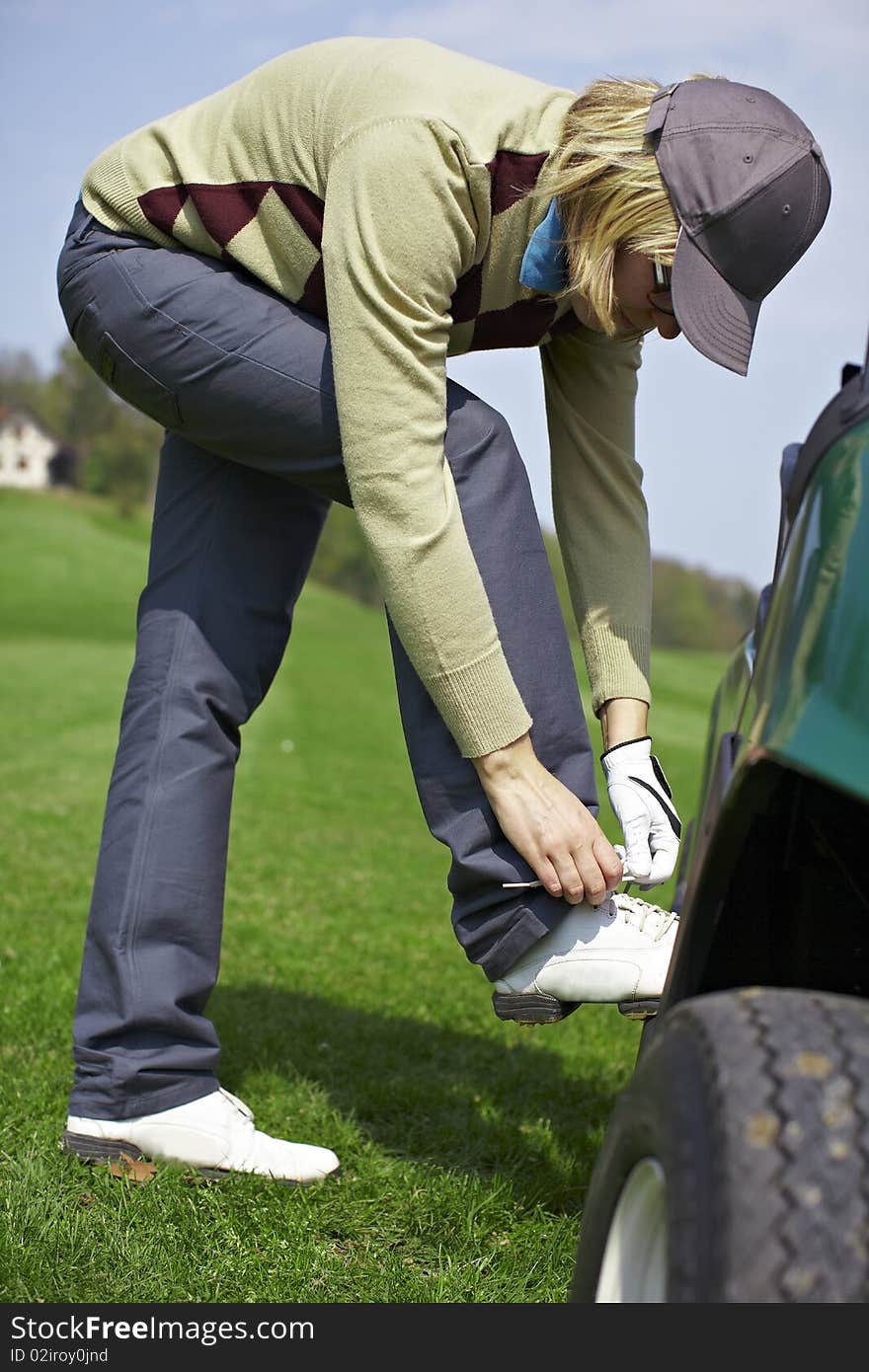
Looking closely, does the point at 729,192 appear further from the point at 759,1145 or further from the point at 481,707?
the point at 759,1145

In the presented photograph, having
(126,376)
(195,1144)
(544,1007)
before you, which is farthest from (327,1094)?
(126,376)

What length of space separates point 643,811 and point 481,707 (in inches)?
17.0

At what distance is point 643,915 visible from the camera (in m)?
2.17

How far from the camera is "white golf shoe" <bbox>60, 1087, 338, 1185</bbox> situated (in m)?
2.51

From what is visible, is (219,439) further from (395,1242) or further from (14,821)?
(14,821)

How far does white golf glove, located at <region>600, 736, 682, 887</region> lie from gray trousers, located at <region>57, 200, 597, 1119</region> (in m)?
0.16

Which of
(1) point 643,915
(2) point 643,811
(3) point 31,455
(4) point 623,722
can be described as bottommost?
(3) point 31,455

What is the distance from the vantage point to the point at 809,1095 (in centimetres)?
100

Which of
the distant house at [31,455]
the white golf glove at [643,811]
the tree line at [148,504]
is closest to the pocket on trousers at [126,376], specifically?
the white golf glove at [643,811]

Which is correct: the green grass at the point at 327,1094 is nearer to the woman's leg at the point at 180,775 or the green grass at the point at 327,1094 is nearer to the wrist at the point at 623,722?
the woman's leg at the point at 180,775

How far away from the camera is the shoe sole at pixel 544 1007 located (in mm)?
2090

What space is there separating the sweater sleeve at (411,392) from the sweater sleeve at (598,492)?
1.70 feet

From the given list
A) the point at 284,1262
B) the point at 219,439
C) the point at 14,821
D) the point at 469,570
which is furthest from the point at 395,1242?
the point at 14,821

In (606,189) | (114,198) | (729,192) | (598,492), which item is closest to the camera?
(729,192)
